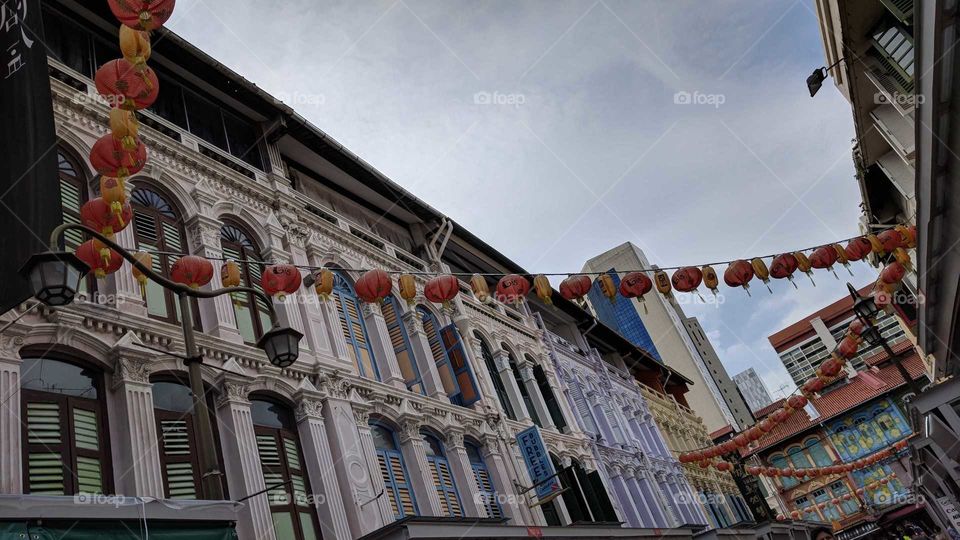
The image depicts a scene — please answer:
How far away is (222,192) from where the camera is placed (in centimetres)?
1298

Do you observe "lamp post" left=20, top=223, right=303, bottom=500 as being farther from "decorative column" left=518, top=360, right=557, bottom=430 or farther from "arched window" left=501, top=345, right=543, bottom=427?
"decorative column" left=518, top=360, right=557, bottom=430

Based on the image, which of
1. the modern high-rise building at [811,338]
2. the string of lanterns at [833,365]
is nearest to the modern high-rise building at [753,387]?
the modern high-rise building at [811,338]

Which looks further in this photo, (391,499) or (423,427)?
(423,427)

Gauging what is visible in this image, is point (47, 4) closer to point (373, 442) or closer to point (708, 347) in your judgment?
point (373, 442)

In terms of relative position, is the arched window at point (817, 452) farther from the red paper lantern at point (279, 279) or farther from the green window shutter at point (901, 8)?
the red paper lantern at point (279, 279)

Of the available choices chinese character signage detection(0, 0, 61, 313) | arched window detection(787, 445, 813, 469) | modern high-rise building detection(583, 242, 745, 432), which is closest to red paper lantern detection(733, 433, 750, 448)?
chinese character signage detection(0, 0, 61, 313)

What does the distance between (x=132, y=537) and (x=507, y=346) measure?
15892mm

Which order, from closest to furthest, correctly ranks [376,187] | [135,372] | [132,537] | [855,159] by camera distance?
[132,537], [135,372], [376,187], [855,159]

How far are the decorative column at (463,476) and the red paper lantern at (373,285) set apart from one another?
16.1 ft

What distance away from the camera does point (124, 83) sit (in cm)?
669

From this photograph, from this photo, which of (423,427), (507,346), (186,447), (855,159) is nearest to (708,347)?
(855,159)

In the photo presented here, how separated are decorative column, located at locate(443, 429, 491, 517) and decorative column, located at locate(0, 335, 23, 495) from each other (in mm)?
8646

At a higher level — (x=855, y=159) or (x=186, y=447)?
(x=855, y=159)

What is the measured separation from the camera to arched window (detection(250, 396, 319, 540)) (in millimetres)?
9867
